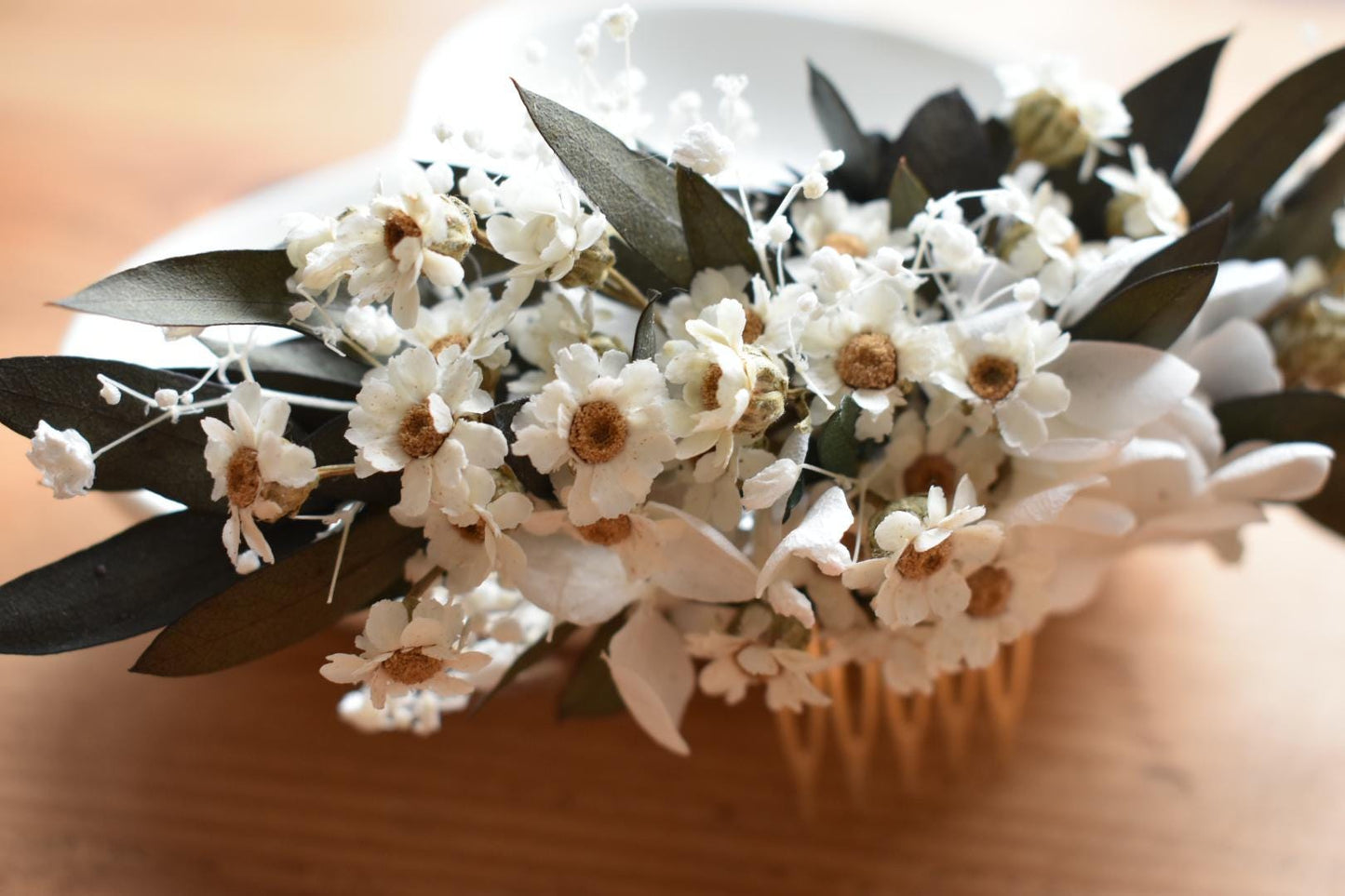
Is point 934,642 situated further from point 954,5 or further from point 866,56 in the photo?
point 954,5

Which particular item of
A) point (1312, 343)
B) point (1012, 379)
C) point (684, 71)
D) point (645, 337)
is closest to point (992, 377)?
point (1012, 379)

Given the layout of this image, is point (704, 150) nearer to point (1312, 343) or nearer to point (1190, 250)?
point (1190, 250)

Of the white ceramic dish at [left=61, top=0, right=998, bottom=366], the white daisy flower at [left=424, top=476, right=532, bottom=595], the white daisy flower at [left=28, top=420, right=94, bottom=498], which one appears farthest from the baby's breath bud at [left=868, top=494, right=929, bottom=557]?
the white ceramic dish at [left=61, top=0, right=998, bottom=366]

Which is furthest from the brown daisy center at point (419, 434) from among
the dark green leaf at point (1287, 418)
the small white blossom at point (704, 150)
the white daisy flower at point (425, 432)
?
the dark green leaf at point (1287, 418)

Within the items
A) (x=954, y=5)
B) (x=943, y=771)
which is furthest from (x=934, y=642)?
(x=954, y=5)

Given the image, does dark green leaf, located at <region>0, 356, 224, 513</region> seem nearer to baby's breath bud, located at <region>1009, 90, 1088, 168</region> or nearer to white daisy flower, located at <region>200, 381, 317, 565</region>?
white daisy flower, located at <region>200, 381, 317, 565</region>

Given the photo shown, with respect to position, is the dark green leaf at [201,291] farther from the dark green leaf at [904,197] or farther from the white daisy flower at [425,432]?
the dark green leaf at [904,197]
